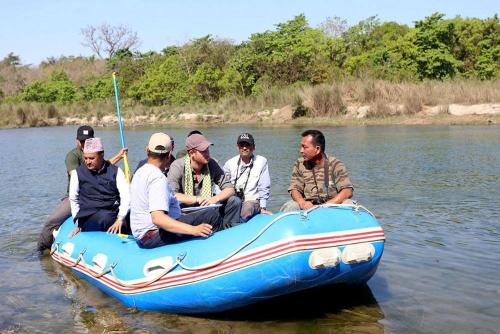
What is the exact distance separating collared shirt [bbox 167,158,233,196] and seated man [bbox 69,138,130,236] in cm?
66

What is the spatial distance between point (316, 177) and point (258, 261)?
1.86m

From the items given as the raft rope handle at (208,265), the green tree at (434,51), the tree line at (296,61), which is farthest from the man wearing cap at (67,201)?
the green tree at (434,51)

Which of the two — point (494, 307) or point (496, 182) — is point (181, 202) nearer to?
point (494, 307)

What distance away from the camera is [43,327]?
5.70 metres

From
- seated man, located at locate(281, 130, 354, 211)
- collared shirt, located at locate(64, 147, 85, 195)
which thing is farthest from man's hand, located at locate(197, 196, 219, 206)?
collared shirt, located at locate(64, 147, 85, 195)

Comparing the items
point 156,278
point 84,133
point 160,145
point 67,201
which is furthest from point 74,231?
point 160,145

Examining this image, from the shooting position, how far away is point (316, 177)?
671cm

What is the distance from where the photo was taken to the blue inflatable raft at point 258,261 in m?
5.02

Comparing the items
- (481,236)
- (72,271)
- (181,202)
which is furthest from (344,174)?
(72,271)

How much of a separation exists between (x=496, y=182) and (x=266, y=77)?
2960 cm

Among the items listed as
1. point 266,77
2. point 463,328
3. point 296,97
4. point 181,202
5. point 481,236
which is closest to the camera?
point 463,328

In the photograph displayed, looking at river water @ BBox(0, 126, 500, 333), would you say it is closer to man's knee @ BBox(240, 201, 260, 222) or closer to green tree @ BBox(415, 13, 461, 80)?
man's knee @ BBox(240, 201, 260, 222)

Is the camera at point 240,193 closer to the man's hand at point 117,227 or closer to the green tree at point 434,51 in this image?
the man's hand at point 117,227

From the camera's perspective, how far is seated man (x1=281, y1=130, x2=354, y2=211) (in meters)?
6.55
